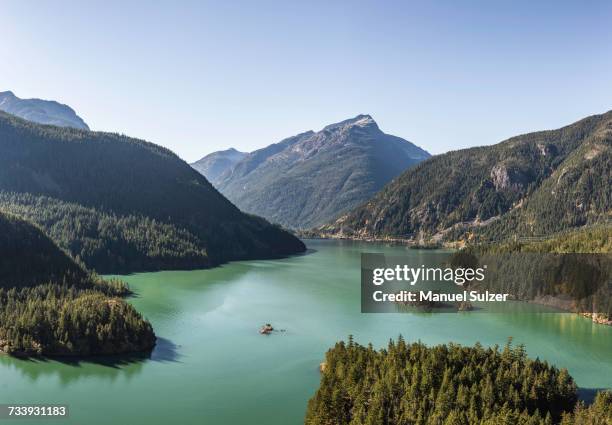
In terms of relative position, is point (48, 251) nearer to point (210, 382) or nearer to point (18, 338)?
point (18, 338)

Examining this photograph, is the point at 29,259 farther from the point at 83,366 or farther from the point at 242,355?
the point at 242,355

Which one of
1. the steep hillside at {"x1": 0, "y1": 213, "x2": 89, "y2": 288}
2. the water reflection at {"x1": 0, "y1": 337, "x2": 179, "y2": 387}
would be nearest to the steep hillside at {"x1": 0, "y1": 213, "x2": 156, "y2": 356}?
the steep hillside at {"x1": 0, "y1": 213, "x2": 89, "y2": 288}

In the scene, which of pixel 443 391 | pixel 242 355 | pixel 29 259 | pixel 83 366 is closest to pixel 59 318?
pixel 83 366

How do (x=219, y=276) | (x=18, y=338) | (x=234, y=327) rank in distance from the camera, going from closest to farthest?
(x=18, y=338)
(x=234, y=327)
(x=219, y=276)

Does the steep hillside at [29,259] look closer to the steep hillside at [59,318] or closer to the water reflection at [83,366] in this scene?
the steep hillside at [59,318]

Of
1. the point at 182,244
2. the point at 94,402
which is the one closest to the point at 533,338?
the point at 94,402

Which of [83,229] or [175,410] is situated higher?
[83,229]

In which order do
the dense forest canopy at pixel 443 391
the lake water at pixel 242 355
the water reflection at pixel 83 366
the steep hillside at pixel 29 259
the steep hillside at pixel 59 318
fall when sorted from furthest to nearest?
the steep hillside at pixel 29 259 < the steep hillside at pixel 59 318 < the water reflection at pixel 83 366 < the lake water at pixel 242 355 < the dense forest canopy at pixel 443 391

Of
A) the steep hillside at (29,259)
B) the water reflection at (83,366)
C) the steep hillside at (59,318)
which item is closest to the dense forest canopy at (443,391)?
the water reflection at (83,366)
